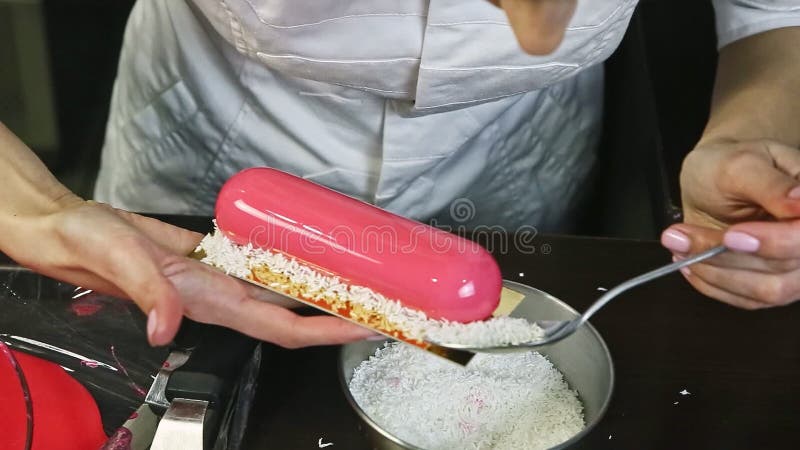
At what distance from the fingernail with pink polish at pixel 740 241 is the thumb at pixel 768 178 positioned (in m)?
0.04

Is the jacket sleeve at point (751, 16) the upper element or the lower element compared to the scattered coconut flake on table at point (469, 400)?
upper

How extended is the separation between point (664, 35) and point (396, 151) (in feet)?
2.07

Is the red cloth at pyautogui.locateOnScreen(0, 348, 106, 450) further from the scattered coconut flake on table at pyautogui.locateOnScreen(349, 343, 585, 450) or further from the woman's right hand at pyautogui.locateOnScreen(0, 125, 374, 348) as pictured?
the scattered coconut flake on table at pyautogui.locateOnScreen(349, 343, 585, 450)

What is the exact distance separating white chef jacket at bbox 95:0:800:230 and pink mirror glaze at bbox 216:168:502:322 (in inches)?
5.7

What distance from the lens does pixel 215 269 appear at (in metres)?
0.65

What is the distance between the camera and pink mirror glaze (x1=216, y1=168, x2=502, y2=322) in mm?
613

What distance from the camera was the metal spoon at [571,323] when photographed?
0.59 meters

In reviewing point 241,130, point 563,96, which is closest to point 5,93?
point 241,130

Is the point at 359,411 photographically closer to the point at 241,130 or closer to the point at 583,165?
the point at 241,130

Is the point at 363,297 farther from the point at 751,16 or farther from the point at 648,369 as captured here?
the point at 751,16

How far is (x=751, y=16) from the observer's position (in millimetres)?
852

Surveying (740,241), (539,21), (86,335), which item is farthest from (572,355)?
(86,335)

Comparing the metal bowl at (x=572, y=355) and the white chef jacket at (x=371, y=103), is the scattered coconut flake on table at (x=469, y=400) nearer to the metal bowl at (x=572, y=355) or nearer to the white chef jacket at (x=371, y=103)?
the metal bowl at (x=572, y=355)

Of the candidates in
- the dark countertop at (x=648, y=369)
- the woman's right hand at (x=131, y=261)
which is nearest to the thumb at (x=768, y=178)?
the dark countertop at (x=648, y=369)
